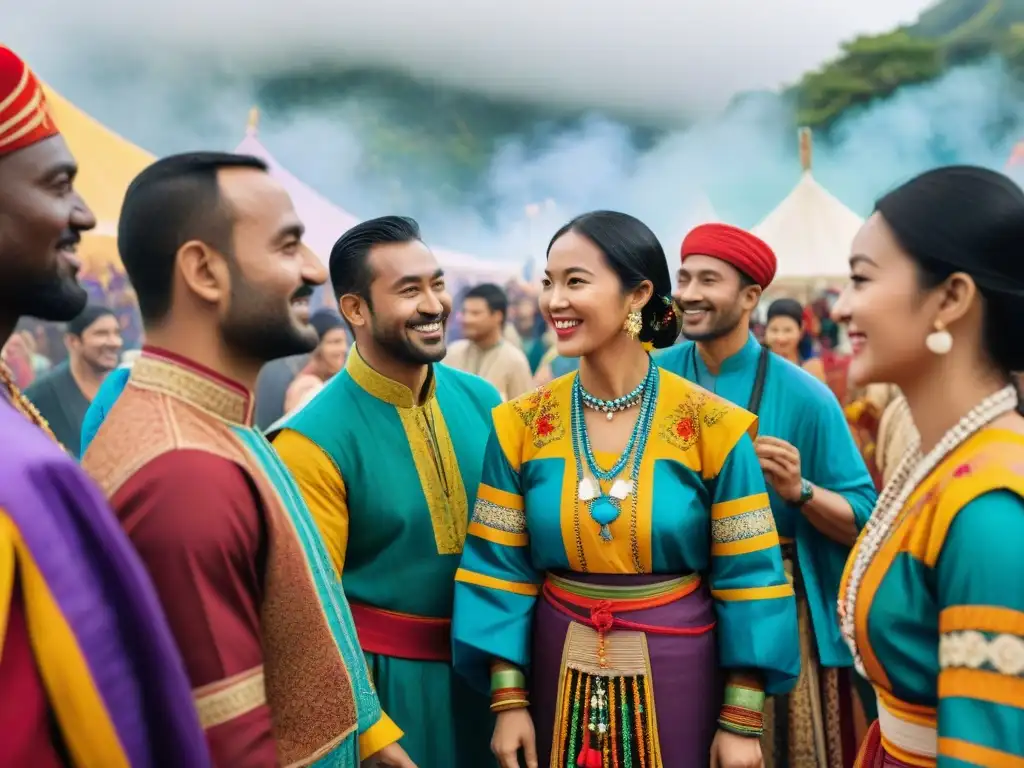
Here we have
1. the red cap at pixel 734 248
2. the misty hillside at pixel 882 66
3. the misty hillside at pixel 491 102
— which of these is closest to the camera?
the red cap at pixel 734 248

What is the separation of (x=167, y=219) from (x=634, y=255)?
1.19 meters

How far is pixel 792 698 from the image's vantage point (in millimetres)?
3096

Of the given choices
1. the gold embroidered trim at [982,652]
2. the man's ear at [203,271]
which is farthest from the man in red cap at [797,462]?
the man's ear at [203,271]

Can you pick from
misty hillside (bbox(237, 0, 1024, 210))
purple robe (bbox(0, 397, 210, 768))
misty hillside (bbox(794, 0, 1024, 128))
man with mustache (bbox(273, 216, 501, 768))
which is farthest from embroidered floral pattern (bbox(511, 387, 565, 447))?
misty hillside (bbox(794, 0, 1024, 128))

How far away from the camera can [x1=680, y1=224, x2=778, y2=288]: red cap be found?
10.4 ft

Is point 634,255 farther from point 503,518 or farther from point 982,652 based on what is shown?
point 982,652

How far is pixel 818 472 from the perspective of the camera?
3016 millimetres

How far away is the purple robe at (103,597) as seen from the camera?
1.17 m

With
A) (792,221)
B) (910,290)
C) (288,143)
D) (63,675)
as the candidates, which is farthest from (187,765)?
(288,143)

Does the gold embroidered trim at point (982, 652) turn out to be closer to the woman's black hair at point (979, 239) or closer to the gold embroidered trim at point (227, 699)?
the woman's black hair at point (979, 239)

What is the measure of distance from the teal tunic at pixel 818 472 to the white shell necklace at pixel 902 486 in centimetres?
118

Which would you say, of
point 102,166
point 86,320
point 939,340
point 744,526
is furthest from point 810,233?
point 939,340

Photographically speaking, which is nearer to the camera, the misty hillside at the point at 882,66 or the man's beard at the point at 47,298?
the man's beard at the point at 47,298

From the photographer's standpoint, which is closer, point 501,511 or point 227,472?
point 227,472
